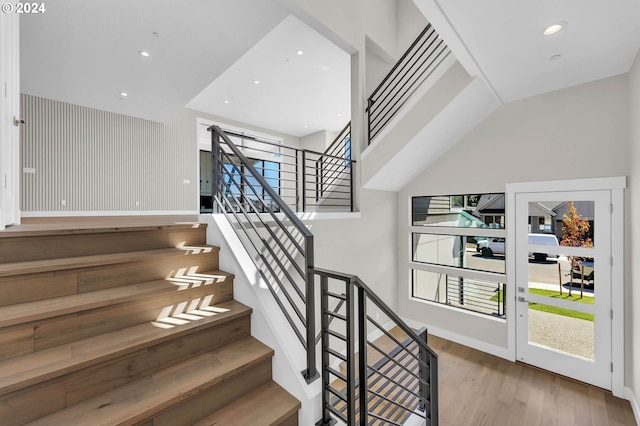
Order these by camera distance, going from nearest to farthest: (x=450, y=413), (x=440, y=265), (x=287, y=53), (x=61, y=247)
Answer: (x=61, y=247), (x=450, y=413), (x=440, y=265), (x=287, y=53)

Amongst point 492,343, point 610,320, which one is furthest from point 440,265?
point 610,320

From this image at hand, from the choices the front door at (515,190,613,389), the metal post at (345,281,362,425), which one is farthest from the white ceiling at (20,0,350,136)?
the front door at (515,190,613,389)

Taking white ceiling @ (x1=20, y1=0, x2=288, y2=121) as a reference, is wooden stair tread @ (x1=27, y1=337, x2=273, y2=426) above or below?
below

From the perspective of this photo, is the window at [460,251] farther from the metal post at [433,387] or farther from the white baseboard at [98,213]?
the white baseboard at [98,213]

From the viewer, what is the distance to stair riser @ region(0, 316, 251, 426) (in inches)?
41.4

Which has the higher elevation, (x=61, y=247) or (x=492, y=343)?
(x=61, y=247)

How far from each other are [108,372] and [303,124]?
8.72m

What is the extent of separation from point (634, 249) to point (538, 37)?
234cm

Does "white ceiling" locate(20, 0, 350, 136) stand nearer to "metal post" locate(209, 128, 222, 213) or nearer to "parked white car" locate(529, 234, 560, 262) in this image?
"metal post" locate(209, 128, 222, 213)

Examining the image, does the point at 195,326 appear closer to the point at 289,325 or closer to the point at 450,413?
the point at 289,325

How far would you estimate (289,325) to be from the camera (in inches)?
68.0

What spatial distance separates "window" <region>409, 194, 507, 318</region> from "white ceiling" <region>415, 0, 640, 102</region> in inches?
67.7

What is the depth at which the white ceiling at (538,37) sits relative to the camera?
1.92 meters

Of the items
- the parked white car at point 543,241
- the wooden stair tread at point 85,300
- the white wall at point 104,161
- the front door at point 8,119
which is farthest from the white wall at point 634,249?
the white wall at point 104,161
